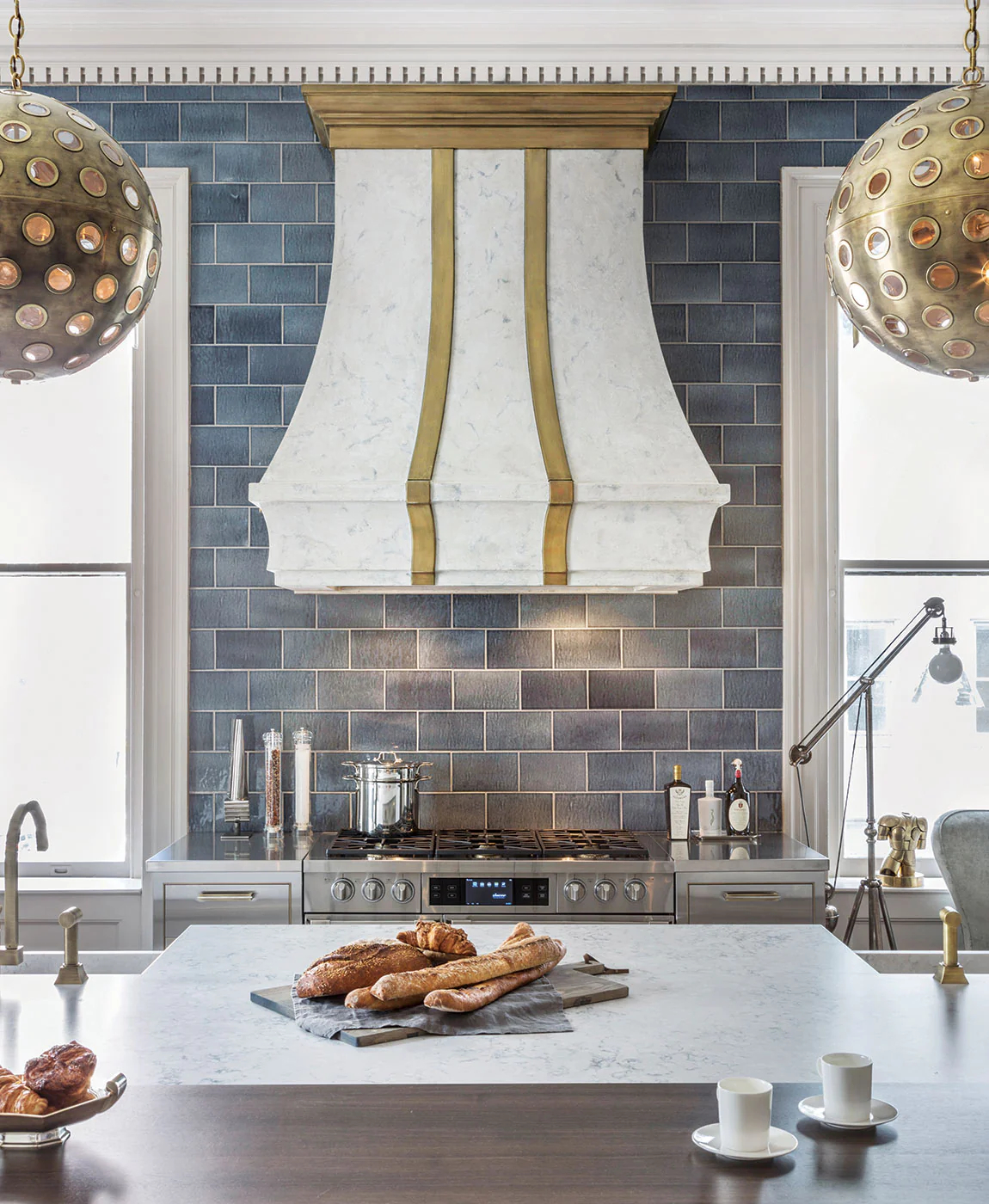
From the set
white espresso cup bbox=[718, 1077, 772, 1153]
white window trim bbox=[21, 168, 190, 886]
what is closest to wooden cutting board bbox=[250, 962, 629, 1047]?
white espresso cup bbox=[718, 1077, 772, 1153]

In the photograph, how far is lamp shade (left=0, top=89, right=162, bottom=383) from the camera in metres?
1.34

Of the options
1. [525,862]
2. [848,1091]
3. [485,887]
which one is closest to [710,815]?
[525,862]

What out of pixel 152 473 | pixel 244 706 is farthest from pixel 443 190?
pixel 244 706

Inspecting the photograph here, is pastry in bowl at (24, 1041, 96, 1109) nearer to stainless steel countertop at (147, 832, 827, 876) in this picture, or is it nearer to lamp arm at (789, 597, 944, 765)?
stainless steel countertop at (147, 832, 827, 876)

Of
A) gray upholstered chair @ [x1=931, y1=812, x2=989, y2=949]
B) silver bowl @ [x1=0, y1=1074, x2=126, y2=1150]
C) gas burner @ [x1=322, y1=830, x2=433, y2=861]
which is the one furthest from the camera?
gas burner @ [x1=322, y1=830, x2=433, y2=861]

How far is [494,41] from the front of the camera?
390cm

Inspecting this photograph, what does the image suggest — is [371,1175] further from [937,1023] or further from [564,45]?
[564,45]

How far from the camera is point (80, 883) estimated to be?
3945mm

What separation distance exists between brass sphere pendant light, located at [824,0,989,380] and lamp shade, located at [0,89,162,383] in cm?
84

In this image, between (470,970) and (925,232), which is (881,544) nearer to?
(470,970)

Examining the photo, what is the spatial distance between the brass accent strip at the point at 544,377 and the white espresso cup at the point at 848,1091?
2.29 m

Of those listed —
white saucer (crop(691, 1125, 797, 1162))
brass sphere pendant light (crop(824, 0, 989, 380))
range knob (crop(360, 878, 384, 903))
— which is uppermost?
brass sphere pendant light (crop(824, 0, 989, 380))

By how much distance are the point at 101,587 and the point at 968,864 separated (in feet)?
9.30

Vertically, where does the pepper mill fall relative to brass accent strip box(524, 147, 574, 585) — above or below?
below
